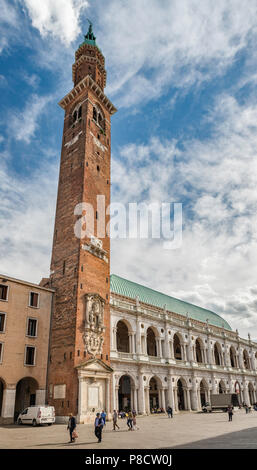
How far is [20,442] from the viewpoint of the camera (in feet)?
55.5

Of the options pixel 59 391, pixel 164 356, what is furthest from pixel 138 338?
pixel 59 391

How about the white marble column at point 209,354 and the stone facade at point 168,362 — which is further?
the white marble column at point 209,354

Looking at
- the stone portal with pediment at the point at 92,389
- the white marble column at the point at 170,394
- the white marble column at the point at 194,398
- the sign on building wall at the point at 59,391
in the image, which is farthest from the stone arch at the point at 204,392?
the sign on building wall at the point at 59,391

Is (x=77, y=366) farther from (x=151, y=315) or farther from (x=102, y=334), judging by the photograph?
(x=151, y=315)

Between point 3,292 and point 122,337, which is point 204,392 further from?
point 3,292

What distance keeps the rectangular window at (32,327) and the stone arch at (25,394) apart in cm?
430

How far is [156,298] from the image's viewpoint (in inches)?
2345

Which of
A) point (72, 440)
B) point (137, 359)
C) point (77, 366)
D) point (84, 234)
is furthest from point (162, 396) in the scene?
point (72, 440)

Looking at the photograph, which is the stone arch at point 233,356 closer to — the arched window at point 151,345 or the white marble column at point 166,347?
the arched window at point 151,345

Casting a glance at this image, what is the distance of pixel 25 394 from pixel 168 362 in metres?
22.3

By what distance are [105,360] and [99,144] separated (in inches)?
1072

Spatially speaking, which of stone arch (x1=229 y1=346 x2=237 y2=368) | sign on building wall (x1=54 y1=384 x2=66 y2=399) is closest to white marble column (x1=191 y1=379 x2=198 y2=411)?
stone arch (x1=229 y1=346 x2=237 y2=368)

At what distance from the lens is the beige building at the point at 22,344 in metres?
28.9

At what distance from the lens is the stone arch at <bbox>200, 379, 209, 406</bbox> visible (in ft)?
182
